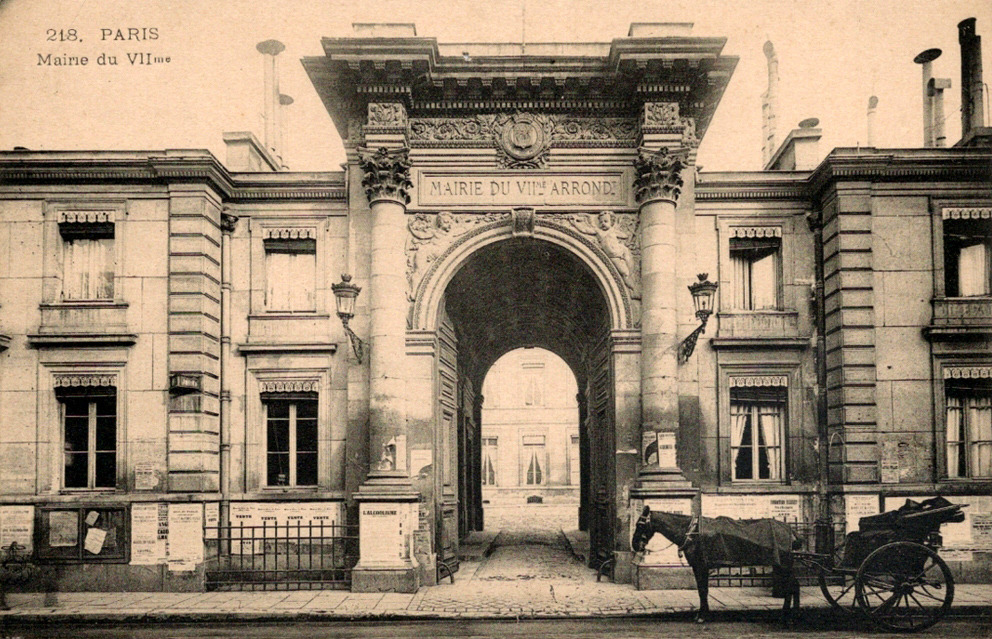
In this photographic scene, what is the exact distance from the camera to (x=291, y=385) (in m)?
16.8

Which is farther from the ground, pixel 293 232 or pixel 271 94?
pixel 271 94

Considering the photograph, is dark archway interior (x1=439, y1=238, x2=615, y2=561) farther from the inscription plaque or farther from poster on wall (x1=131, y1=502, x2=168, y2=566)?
poster on wall (x1=131, y1=502, x2=168, y2=566)

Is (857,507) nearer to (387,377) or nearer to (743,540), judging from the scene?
(743,540)

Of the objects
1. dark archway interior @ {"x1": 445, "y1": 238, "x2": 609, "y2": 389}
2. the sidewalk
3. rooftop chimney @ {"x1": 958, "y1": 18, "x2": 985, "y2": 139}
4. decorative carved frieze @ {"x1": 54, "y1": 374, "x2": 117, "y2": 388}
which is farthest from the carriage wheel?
decorative carved frieze @ {"x1": 54, "y1": 374, "x2": 117, "y2": 388}

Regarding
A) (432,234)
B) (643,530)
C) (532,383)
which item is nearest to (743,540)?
(643,530)

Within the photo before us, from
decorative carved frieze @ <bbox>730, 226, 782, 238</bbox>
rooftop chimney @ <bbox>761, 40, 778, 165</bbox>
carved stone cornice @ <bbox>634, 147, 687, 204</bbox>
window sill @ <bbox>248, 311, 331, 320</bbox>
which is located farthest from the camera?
rooftop chimney @ <bbox>761, 40, 778, 165</bbox>

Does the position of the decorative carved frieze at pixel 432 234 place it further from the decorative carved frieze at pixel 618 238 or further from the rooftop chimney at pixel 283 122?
the rooftop chimney at pixel 283 122

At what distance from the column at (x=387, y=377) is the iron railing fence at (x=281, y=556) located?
2.48 feet

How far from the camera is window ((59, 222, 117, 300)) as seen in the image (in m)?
16.7

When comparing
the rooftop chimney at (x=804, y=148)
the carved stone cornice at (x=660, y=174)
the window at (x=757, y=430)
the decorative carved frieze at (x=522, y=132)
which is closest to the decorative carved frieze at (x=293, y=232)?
the decorative carved frieze at (x=522, y=132)

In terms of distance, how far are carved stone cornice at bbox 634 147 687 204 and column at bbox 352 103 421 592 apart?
13.8ft

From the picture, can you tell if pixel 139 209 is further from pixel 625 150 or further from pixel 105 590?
pixel 625 150

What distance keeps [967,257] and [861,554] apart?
7.23 meters

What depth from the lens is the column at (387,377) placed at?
15258mm
